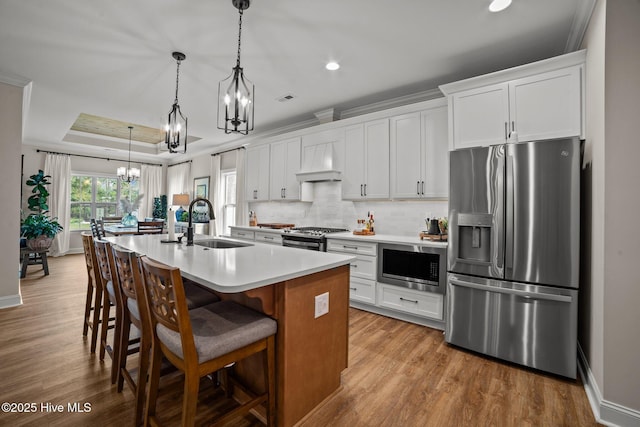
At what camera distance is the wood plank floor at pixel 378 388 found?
1.71 metres

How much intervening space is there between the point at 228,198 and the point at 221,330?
19.1ft

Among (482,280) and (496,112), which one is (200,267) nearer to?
(482,280)

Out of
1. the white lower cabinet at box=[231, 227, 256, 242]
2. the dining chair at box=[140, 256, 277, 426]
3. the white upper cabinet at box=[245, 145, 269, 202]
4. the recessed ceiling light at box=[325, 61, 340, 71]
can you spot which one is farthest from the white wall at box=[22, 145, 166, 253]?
the dining chair at box=[140, 256, 277, 426]

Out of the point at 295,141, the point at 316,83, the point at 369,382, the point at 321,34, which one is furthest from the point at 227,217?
the point at 369,382

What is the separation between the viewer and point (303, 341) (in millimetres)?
1664

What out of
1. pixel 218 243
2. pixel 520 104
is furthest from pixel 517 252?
pixel 218 243

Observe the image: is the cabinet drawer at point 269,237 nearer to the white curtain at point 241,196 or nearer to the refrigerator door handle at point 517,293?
the white curtain at point 241,196

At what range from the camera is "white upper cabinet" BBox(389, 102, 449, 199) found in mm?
3232

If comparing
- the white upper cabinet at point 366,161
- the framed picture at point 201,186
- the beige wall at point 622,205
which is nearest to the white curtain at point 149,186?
the framed picture at point 201,186

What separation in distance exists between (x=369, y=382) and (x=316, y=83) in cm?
317

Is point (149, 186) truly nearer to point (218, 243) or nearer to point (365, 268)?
point (218, 243)

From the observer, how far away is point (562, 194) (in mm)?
2121

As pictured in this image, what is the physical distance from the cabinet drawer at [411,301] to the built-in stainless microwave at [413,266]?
75mm

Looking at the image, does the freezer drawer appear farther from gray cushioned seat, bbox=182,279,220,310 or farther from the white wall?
the white wall
